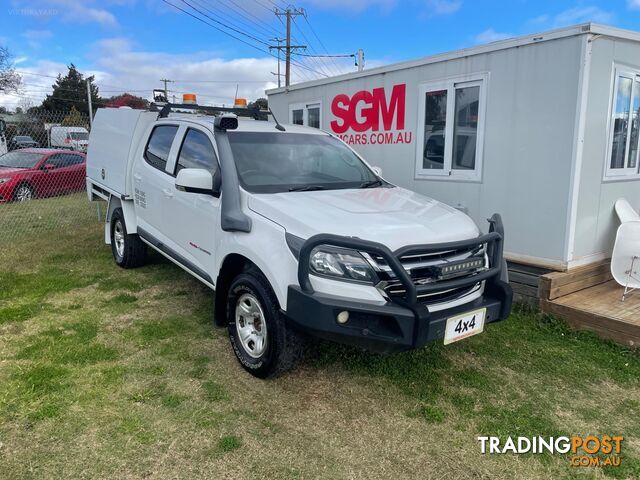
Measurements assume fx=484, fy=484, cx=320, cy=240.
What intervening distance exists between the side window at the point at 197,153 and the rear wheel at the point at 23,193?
9516mm

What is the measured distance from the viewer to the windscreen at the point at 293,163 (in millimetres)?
3900

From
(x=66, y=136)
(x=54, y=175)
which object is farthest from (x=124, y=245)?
(x=66, y=136)

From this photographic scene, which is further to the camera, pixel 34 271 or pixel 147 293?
pixel 34 271

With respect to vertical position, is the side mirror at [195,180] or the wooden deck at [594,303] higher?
→ the side mirror at [195,180]

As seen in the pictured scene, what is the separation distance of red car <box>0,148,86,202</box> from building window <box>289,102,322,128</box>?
7836 mm

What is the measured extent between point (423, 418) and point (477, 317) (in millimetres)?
754

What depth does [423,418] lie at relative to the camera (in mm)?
3170

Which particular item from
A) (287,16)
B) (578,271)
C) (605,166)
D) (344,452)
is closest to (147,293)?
(344,452)

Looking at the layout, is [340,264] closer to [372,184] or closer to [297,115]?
[372,184]

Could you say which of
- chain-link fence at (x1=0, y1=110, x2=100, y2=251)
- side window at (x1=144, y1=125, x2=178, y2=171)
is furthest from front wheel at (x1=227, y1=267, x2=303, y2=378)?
chain-link fence at (x1=0, y1=110, x2=100, y2=251)

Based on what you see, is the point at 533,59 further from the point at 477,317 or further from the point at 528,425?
the point at 528,425

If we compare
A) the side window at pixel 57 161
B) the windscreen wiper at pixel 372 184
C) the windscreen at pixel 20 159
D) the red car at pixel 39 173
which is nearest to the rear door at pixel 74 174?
the red car at pixel 39 173

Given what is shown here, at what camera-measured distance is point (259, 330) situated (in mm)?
3557

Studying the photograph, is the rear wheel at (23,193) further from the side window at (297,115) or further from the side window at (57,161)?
the side window at (297,115)
